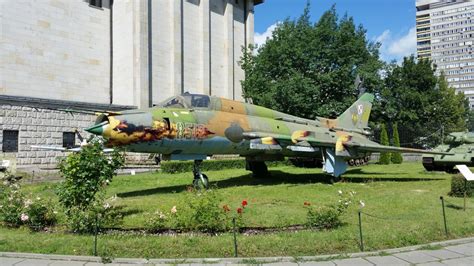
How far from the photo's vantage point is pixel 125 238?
7816mm

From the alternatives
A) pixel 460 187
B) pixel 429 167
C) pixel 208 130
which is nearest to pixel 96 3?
pixel 208 130

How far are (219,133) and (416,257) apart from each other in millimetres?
9082

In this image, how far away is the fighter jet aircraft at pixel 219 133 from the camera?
39.9 ft

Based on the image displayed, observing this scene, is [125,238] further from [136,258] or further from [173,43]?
[173,43]

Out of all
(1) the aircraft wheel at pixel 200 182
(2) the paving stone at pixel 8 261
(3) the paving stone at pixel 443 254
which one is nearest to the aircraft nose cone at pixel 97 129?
(1) the aircraft wheel at pixel 200 182

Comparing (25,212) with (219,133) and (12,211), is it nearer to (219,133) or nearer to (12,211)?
(12,211)

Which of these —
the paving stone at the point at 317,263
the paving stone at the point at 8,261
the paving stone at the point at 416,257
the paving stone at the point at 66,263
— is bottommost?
the paving stone at the point at 416,257

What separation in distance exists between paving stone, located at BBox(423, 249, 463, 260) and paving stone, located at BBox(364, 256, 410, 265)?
2.58 feet

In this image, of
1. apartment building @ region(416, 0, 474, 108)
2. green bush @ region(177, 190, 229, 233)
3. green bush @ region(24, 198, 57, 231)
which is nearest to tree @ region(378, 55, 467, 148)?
green bush @ region(177, 190, 229, 233)

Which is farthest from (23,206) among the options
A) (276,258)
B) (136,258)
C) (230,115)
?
(230,115)

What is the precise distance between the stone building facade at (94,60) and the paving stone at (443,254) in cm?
2384

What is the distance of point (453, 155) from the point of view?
70.9 ft

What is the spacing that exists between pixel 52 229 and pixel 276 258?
17.5 feet

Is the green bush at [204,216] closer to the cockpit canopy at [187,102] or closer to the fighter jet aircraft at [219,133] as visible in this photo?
the fighter jet aircraft at [219,133]
